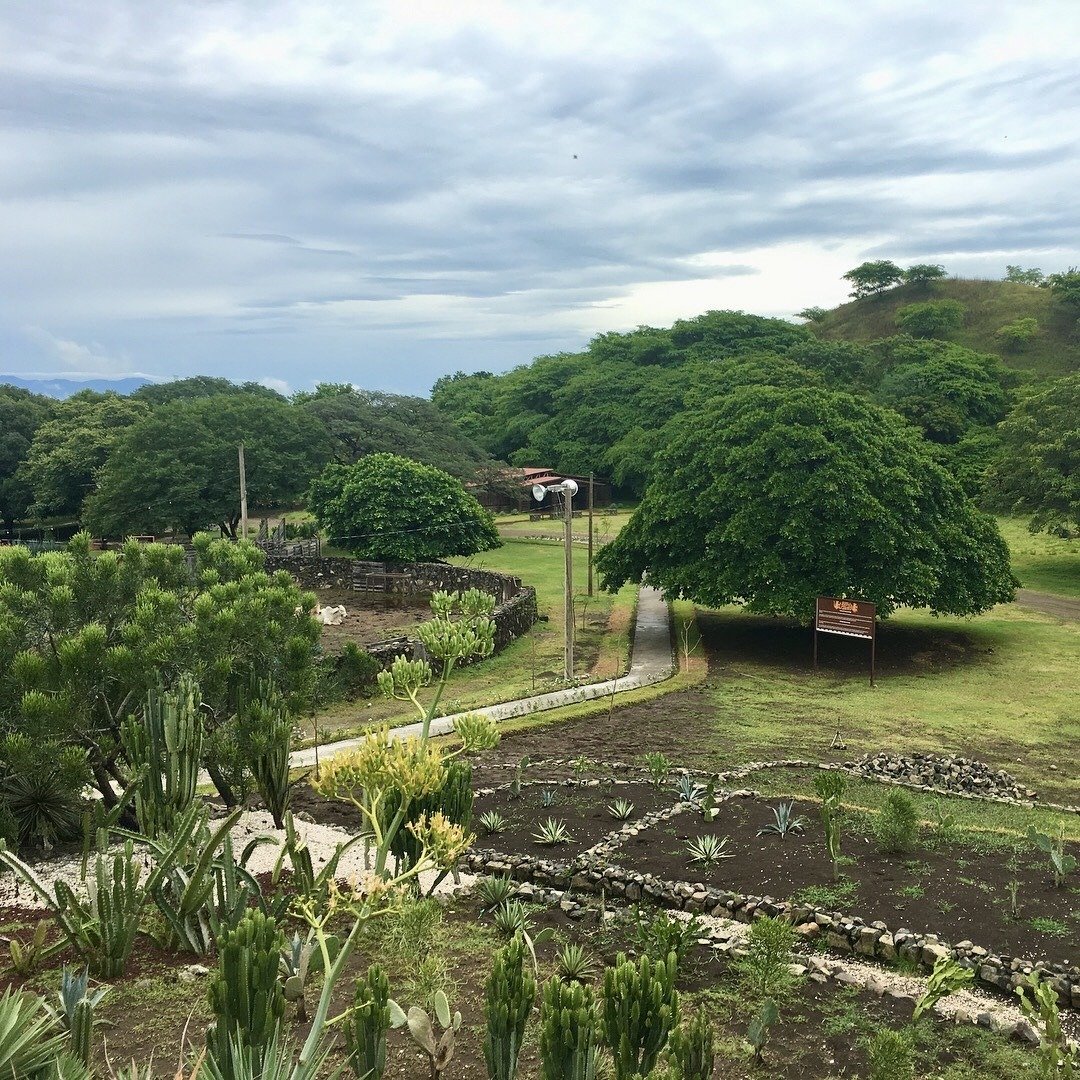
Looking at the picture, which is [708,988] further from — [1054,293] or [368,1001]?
[1054,293]

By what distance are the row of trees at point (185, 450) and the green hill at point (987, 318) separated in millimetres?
45148

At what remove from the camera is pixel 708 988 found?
8.29 metres

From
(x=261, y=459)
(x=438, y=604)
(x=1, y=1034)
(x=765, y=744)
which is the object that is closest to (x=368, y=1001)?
(x=1, y=1034)

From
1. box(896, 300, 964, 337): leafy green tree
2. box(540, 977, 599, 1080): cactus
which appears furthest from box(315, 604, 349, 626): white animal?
box(896, 300, 964, 337): leafy green tree

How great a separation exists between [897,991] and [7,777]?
29.6ft

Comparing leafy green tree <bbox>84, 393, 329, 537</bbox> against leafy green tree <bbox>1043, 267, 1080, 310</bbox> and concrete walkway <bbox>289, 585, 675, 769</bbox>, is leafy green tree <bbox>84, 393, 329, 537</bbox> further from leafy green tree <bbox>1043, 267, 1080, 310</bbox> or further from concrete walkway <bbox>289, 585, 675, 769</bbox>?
leafy green tree <bbox>1043, 267, 1080, 310</bbox>

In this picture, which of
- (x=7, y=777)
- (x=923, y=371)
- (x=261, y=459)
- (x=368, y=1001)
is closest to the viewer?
(x=368, y=1001)

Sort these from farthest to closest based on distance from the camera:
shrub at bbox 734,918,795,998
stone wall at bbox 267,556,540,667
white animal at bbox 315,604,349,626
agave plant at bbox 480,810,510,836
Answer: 1. stone wall at bbox 267,556,540,667
2. white animal at bbox 315,604,349,626
3. agave plant at bbox 480,810,510,836
4. shrub at bbox 734,918,795,998

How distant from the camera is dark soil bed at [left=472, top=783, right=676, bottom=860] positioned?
11.6 metres

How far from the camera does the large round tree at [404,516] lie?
1476 inches

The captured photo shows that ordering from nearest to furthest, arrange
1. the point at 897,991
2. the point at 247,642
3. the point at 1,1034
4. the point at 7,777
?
the point at 1,1034 < the point at 897,991 < the point at 7,777 < the point at 247,642

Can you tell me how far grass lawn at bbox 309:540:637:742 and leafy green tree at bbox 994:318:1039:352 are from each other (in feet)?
174

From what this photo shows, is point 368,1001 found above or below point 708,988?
above

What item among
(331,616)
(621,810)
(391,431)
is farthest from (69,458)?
(621,810)
